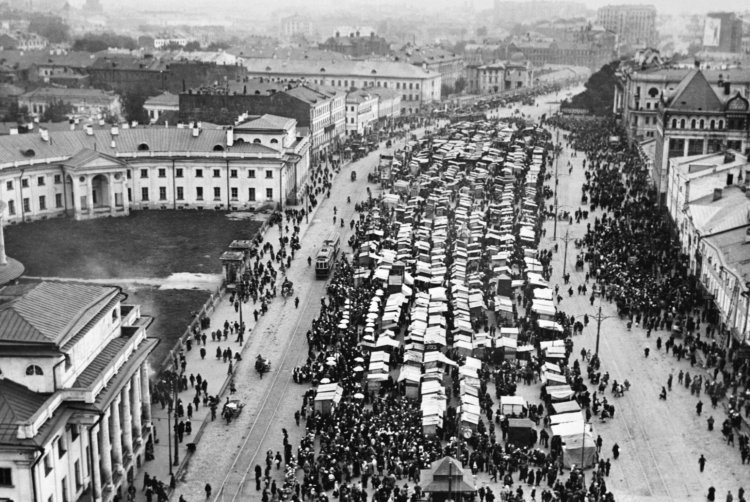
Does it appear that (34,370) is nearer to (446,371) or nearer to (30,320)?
(30,320)

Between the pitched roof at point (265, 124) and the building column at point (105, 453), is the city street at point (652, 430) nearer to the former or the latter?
the building column at point (105, 453)

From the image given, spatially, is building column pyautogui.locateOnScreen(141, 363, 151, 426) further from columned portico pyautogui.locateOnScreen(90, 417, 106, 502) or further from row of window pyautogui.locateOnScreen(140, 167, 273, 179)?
row of window pyautogui.locateOnScreen(140, 167, 273, 179)

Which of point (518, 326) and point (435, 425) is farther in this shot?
point (518, 326)

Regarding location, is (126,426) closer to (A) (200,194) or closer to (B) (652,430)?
(B) (652,430)

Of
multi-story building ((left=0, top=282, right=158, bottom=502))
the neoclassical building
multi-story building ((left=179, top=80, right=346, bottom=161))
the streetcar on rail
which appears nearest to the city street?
the streetcar on rail

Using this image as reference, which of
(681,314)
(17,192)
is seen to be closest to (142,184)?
(17,192)

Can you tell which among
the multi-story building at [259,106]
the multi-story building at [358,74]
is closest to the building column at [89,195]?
the multi-story building at [259,106]
